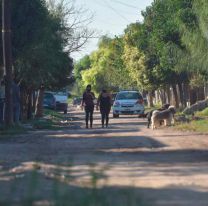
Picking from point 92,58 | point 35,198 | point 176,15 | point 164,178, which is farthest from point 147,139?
point 92,58

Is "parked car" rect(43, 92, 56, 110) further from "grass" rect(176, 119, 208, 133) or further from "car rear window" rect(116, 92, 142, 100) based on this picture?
"grass" rect(176, 119, 208, 133)

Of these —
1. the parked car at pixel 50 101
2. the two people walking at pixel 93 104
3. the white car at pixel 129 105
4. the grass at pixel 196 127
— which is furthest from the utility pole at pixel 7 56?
the parked car at pixel 50 101

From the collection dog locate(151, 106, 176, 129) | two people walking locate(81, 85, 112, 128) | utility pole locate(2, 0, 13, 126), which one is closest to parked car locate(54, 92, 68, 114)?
two people walking locate(81, 85, 112, 128)

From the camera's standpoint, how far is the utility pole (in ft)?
89.9

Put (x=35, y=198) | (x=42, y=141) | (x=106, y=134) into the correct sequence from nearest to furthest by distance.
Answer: (x=35, y=198) < (x=42, y=141) < (x=106, y=134)

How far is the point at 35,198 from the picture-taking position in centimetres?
611

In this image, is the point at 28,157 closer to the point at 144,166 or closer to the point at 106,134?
the point at 144,166

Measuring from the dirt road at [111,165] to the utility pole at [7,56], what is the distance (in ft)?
11.8

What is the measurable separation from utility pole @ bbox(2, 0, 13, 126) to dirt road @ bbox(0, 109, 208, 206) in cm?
359

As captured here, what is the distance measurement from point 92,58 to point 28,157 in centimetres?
12193

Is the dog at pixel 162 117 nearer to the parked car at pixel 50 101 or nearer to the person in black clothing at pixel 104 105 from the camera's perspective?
the person in black clothing at pixel 104 105

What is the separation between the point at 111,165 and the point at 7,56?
45.5ft

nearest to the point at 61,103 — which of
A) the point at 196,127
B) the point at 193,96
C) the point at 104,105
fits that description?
the point at 193,96

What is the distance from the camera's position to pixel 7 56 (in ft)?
90.3
